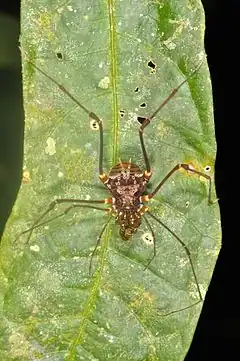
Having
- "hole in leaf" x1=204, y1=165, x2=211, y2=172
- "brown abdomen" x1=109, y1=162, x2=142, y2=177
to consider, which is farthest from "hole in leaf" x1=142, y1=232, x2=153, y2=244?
"hole in leaf" x1=204, y1=165, x2=211, y2=172

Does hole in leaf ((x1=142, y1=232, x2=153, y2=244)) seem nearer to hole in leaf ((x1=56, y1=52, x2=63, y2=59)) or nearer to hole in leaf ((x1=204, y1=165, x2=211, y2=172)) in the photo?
hole in leaf ((x1=204, y1=165, x2=211, y2=172))

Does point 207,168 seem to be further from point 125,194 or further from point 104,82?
point 104,82

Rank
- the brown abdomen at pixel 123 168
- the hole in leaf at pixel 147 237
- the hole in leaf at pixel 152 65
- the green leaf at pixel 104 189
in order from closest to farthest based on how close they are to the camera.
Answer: the green leaf at pixel 104 189, the hole in leaf at pixel 152 65, the brown abdomen at pixel 123 168, the hole in leaf at pixel 147 237

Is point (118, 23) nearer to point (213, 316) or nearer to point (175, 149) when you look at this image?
point (175, 149)

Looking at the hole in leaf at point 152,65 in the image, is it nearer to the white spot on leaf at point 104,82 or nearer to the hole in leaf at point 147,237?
the white spot on leaf at point 104,82

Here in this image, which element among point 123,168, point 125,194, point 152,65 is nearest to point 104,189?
point 123,168

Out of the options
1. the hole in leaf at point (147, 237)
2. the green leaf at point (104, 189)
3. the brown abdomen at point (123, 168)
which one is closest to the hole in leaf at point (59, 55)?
the green leaf at point (104, 189)

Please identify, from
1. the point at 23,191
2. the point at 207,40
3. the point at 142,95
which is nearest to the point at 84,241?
the point at 23,191
